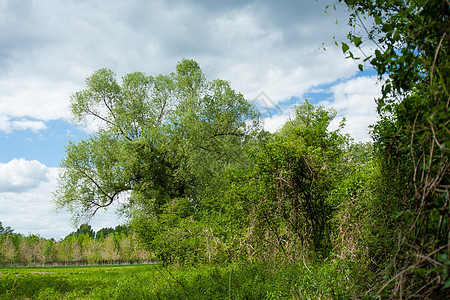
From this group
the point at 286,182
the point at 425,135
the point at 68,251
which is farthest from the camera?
the point at 68,251

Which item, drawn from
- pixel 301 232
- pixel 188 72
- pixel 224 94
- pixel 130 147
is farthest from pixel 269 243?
pixel 188 72

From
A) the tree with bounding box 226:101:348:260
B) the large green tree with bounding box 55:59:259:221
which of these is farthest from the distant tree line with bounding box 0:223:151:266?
the tree with bounding box 226:101:348:260

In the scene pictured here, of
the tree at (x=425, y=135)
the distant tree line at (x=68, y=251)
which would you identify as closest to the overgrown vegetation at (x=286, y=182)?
the tree at (x=425, y=135)

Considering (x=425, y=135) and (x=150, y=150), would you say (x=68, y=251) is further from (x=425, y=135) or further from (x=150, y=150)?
(x=425, y=135)

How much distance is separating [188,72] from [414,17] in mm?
22538

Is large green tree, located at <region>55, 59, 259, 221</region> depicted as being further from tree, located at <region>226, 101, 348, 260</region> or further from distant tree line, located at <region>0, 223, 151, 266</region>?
distant tree line, located at <region>0, 223, 151, 266</region>

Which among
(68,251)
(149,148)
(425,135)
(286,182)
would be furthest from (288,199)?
(68,251)

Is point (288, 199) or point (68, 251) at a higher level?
point (288, 199)

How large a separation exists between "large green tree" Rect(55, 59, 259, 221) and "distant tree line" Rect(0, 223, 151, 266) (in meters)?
27.2

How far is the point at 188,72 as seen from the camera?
78.4 feet

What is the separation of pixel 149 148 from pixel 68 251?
4283cm

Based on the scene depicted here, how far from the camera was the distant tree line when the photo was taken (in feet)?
147

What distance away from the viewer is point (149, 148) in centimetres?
1858

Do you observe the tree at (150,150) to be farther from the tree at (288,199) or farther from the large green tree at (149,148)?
the tree at (288,199)
